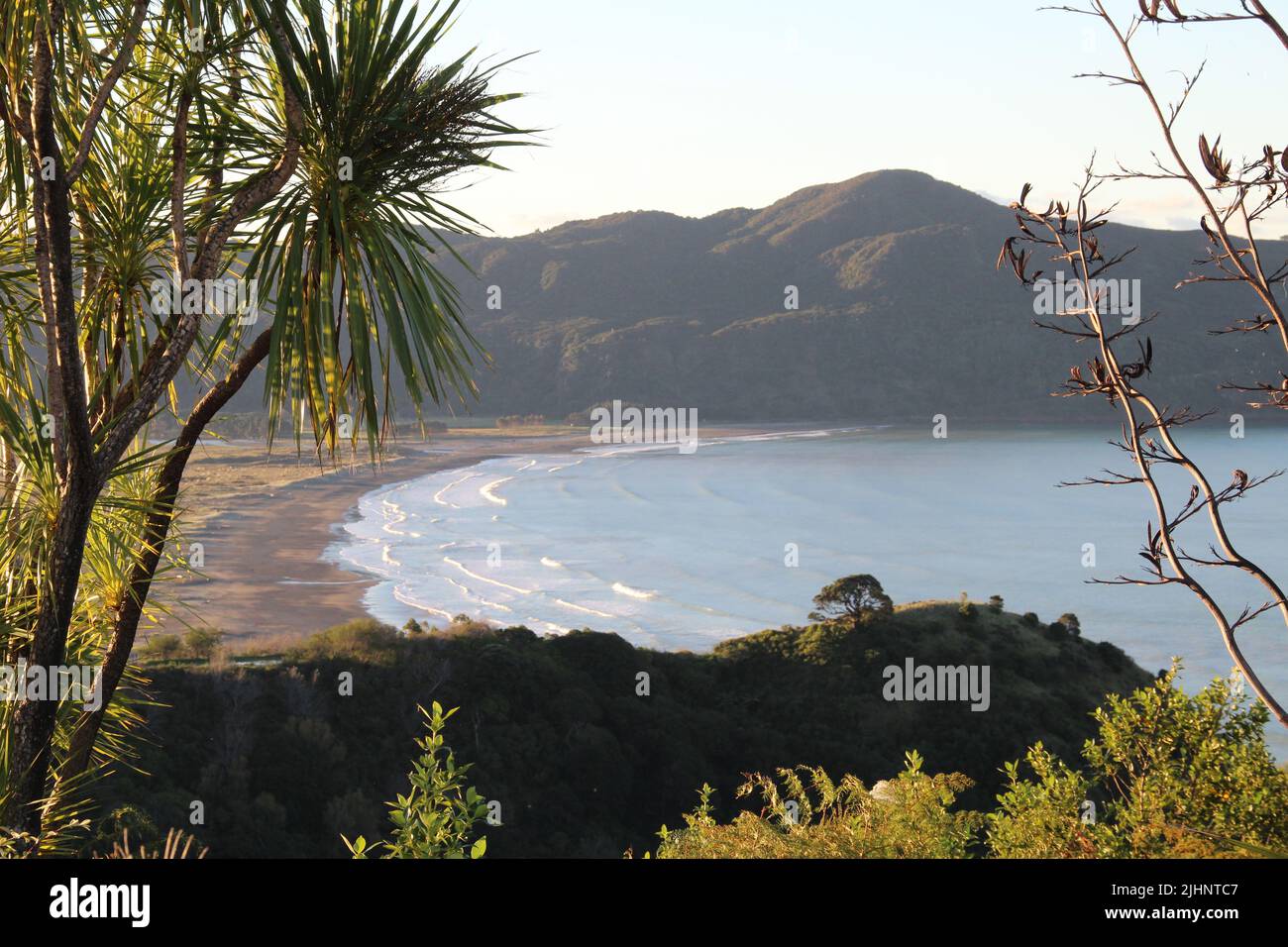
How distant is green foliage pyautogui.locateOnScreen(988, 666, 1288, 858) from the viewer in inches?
160

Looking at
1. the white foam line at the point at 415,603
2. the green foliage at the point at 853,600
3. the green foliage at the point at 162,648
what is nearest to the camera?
the green foliage at the point at 162,648

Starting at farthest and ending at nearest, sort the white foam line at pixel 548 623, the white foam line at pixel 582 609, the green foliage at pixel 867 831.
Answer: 1. the white foam line at pixel 582 609
2. the white foam line at pixel 548 623
3. the green foliage at pixel 867 831

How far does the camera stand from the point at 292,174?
9.80ft

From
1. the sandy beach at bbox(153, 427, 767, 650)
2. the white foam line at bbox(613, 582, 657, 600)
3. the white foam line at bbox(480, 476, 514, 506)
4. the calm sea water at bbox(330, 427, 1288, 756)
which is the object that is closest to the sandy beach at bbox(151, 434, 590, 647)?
the sandy beach at bbox(153, 427, 767, 650)

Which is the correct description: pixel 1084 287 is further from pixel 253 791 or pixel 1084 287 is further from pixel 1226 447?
pixel 1226 447

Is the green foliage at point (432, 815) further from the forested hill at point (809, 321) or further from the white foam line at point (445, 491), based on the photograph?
the forested hill at point (809, 321)

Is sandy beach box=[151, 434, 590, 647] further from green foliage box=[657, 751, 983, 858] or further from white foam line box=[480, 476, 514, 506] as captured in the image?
green foliage box=[657, 751, 983, 858]

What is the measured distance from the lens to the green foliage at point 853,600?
73.1 feet

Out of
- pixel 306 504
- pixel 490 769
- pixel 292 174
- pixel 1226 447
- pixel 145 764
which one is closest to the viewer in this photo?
pixel 292 174

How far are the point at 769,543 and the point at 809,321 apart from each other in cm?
5560

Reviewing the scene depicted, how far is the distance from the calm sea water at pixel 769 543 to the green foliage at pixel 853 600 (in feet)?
13.6

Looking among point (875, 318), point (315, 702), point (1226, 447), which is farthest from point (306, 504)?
point (1226, 447)

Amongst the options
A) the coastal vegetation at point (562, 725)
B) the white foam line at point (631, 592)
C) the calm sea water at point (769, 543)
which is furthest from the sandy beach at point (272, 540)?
the white foam line at point (631, 592)
